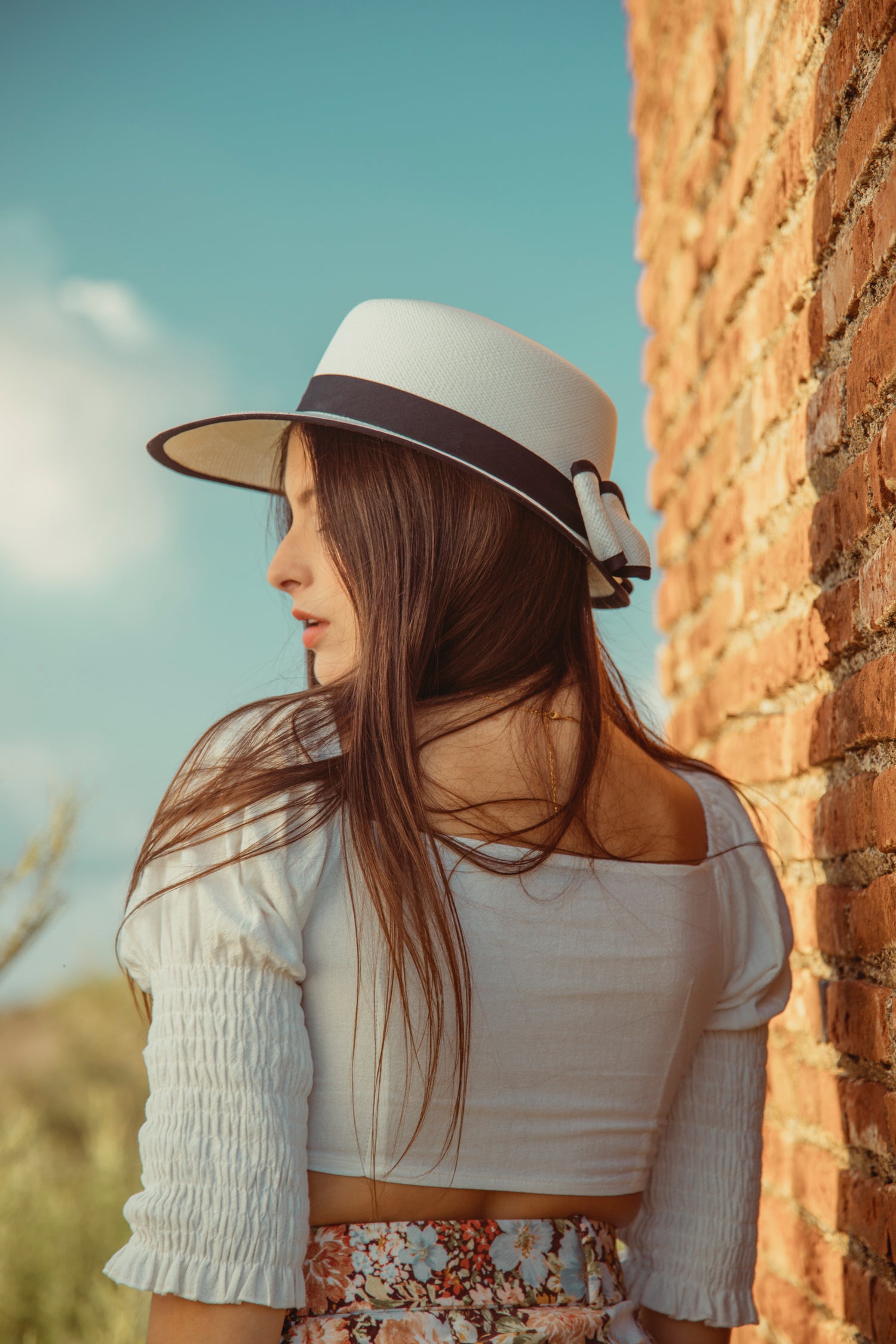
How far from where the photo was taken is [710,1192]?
1485mm

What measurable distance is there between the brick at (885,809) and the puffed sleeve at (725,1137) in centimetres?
19

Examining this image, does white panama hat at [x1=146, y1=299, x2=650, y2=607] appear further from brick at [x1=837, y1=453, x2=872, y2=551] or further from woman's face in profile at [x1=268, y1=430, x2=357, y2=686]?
brick at [x1=837, y1=453, x2=872, y2=551]

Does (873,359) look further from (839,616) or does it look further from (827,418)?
(839,616)

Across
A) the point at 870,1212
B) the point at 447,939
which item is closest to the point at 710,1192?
the point at 870,1212

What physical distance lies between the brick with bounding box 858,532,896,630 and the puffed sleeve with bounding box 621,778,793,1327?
356 millimetres

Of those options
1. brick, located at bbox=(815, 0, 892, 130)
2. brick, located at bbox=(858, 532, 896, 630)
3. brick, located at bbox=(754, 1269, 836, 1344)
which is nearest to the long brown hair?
brick, located at bbox=(858, 532, 896, 630)

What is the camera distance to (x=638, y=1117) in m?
1.28

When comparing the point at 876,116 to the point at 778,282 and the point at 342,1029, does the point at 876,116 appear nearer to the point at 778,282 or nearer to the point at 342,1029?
the point at 778,282

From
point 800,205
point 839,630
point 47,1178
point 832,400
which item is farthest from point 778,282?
point 47,1178

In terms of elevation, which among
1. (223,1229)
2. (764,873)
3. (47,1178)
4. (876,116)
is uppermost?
(876,116)

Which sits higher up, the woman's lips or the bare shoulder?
the woman's lips

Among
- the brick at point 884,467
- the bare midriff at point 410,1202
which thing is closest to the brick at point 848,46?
the brick at point 884,467

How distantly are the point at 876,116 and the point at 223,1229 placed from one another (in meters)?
1.45

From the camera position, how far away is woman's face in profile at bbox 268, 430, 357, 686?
1.38 m
